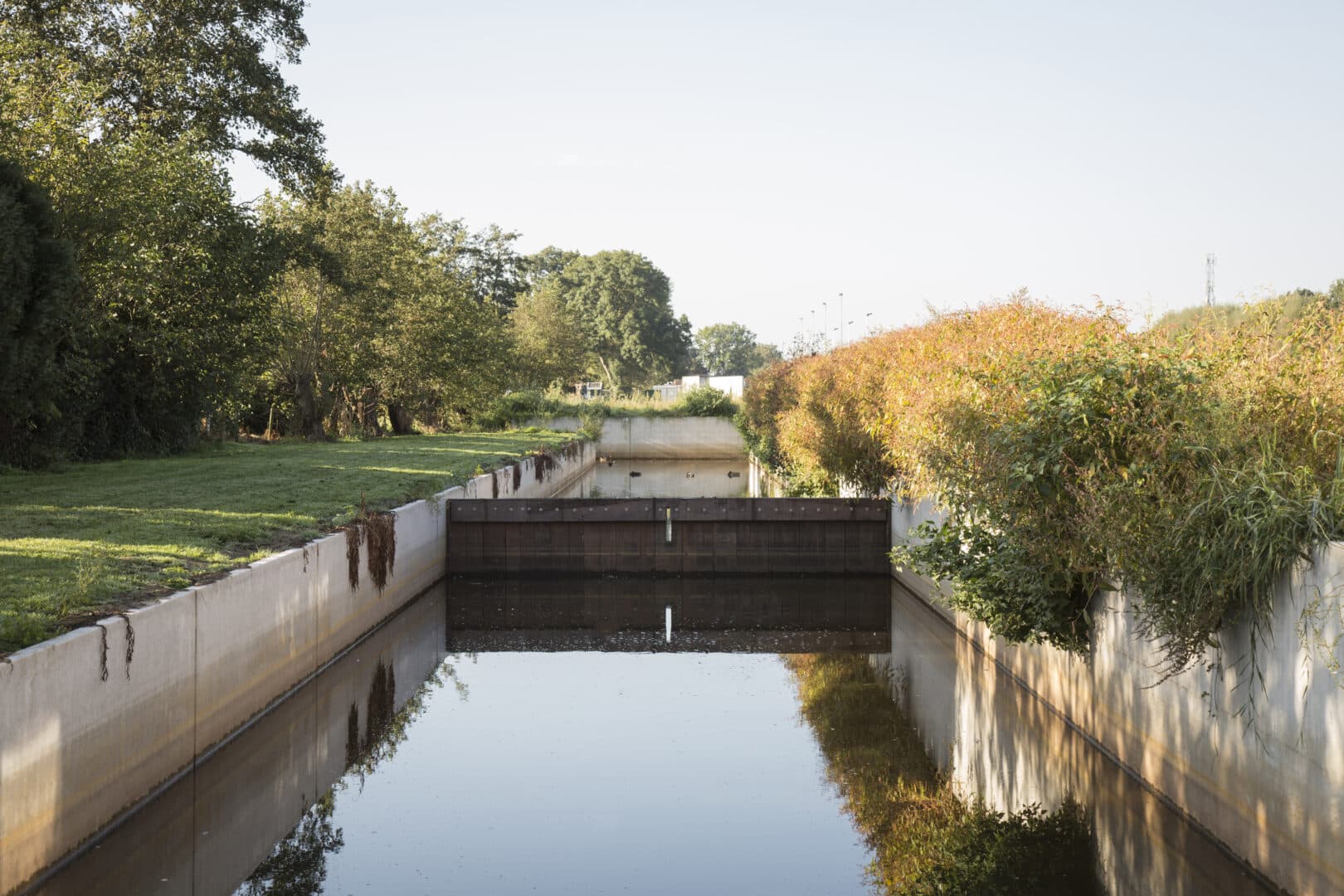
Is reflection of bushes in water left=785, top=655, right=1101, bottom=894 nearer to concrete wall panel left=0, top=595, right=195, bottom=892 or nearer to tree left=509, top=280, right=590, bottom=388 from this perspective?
concrete wall panel left=0, top=595, right=195, bottom=892

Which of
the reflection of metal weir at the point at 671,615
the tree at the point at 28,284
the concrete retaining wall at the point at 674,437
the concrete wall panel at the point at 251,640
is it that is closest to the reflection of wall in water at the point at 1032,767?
the reflection of metal weir at the point at 671,615

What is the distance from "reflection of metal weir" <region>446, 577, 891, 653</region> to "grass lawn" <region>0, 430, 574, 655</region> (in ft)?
6.57

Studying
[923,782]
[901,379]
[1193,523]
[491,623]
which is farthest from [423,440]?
[1193,523]

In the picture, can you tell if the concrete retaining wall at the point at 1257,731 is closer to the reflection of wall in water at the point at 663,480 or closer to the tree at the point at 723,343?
the reflection of wall in water at the point at 663,480

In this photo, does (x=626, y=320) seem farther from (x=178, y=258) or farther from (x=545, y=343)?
(x=178, y=258)

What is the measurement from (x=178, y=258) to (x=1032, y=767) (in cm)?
1590

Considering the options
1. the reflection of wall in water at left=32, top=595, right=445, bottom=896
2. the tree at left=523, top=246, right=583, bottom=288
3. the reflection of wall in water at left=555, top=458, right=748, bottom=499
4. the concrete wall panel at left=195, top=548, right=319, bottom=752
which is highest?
the tree at left=523, top=246, right=583, bottom=288

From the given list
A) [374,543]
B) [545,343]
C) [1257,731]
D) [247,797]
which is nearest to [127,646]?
[247,797]

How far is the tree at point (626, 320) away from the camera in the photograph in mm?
97250

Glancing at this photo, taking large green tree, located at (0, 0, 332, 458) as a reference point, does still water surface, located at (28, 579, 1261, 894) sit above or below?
below

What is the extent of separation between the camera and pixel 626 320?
9688cm

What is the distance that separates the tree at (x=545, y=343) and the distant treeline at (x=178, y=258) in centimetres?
2483

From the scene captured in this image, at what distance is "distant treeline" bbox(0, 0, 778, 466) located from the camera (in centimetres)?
1639

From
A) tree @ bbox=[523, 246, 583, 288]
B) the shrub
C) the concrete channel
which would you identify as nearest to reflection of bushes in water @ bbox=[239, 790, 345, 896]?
the concrete channel
